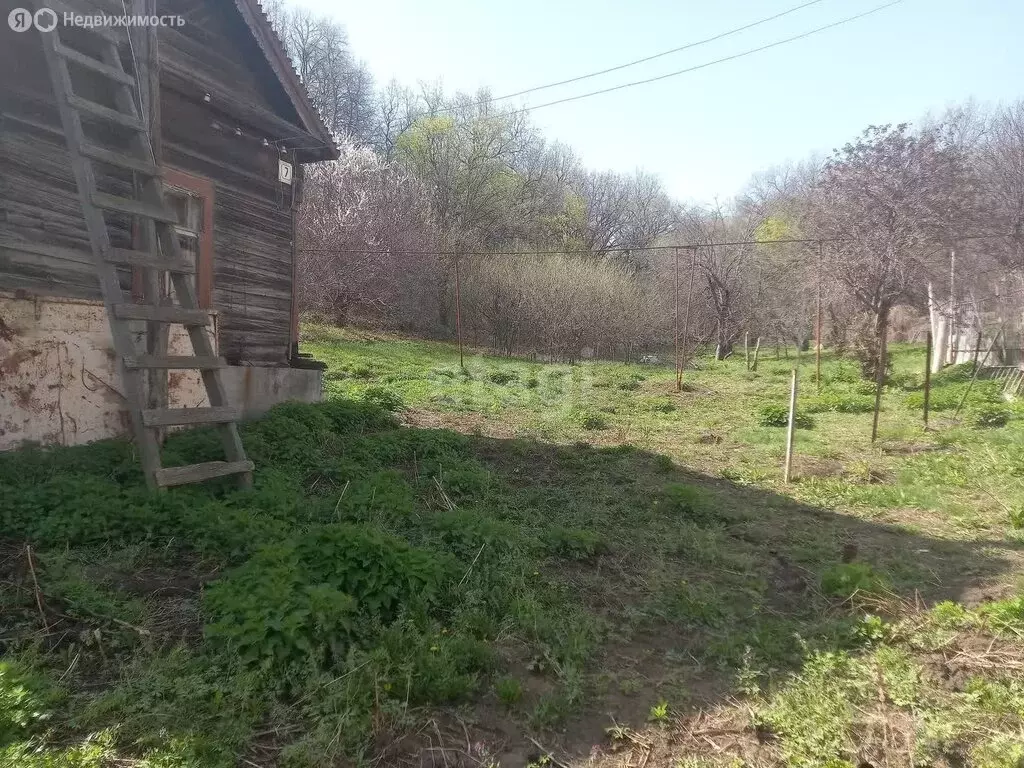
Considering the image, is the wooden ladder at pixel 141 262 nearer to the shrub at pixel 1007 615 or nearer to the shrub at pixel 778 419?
the shrub at pixel 1007 615

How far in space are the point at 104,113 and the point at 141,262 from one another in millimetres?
1244

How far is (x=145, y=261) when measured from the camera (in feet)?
16.0

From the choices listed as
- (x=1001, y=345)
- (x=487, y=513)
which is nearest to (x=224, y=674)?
(x=487, y=513)

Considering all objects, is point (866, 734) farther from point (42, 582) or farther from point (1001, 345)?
point (1001, 345)

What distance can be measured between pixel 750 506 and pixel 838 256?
13717 mm

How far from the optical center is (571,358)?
84.3ft

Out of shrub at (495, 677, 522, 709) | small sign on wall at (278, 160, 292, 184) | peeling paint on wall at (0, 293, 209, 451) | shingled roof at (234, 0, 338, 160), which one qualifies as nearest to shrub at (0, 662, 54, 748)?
shrub at (495, 677, 522, 709)

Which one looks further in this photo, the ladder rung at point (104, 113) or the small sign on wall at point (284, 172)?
the small sign on wall at point (284, 172)

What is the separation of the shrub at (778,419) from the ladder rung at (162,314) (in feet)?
31.9

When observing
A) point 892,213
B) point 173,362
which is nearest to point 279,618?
point 173,362

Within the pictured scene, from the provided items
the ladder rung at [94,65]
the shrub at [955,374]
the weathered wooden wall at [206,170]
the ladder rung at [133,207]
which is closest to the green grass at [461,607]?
the weathered wooden wall at [206,170]

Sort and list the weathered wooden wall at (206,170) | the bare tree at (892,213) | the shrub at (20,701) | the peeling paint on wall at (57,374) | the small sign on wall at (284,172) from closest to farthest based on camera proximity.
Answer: the shrub at (20,701) → the peeling paint on wall at (57,374) → the weathered wooden wall at (206,170) → the small sign on wall at (284,172) → the bare tree at (892,213)

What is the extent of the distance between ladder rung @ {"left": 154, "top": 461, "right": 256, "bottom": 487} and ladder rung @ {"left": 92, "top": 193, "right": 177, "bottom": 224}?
2.01 m

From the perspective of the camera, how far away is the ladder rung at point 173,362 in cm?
Result: 461
